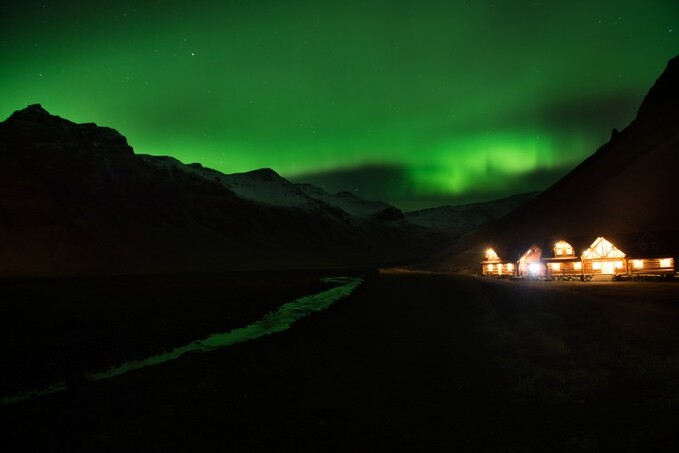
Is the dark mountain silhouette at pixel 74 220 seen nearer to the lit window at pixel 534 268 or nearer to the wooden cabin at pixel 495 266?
the wooden cabin at pixel 495 266

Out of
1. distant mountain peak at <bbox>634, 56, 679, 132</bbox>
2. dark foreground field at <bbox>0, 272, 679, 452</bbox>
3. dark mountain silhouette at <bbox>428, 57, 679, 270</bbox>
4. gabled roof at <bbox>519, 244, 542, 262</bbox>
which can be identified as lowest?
dark foreground field at <bbox>0, 272, 679, 452</bbox>

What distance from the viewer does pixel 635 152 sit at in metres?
121

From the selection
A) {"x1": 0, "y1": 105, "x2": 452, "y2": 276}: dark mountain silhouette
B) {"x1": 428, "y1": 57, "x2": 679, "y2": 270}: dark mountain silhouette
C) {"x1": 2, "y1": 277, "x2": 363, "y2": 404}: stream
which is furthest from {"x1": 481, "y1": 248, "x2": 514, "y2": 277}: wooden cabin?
{"x1": 0, "y1": 105, "x2": 452, "y2": 276}: dark mountain silhouette

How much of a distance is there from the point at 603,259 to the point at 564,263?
24.7 ft

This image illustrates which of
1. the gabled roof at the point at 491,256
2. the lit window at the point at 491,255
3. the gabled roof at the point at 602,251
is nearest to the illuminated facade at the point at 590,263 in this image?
the gabled roof at the point at 602,251

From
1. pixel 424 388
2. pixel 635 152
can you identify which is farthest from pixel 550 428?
pixel 635 152

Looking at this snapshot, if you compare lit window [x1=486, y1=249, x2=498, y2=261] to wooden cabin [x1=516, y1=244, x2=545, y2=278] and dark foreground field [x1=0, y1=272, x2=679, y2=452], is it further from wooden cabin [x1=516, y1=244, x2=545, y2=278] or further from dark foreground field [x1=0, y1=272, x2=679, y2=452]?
dark foreground field [x1=0, y1=272, x2=679, y2=452]

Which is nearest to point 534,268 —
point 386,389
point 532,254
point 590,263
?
point 532,254

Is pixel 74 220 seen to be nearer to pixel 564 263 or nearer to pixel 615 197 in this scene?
pixel 564 263

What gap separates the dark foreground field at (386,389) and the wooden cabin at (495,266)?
195 feet

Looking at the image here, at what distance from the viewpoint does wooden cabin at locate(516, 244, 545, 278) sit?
7621 centimetres

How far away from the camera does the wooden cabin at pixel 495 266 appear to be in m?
88.4

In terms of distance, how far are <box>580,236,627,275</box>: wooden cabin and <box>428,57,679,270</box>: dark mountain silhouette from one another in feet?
6.51

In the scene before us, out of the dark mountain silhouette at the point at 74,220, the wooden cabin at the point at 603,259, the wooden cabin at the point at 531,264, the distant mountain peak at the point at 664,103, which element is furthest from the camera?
the dark mountain silhouette at the point at 74,220
